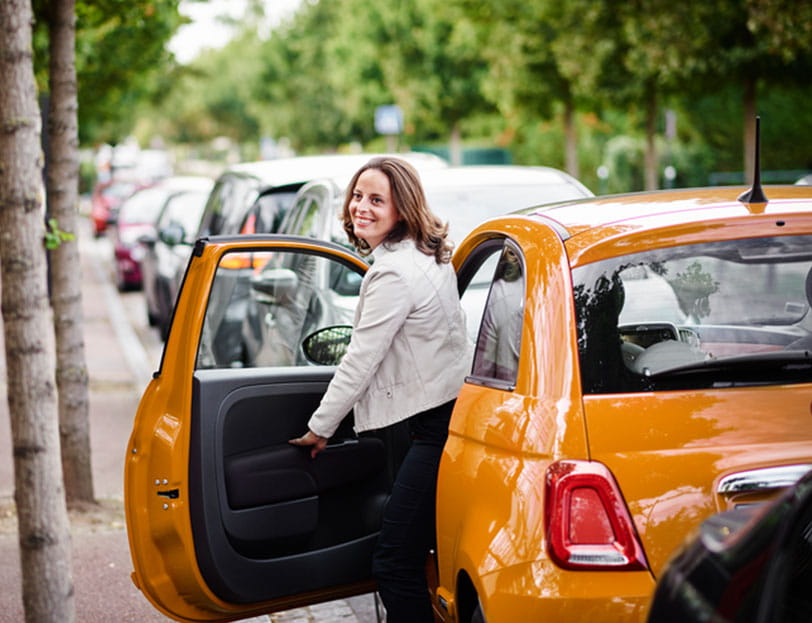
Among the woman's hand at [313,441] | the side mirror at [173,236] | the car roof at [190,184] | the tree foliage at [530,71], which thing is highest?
the tree foliage at [530,71]

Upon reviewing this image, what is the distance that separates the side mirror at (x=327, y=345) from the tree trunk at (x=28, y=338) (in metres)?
0.98

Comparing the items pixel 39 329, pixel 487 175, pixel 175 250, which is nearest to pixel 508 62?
pixel 175 250

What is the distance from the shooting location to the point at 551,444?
Answer: 130 inches

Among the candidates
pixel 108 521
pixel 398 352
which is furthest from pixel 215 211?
pixel 398 352

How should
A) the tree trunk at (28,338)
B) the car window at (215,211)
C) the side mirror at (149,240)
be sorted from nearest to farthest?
the tree trunk at (28,338) < the car window at (215,211) < the side mirror at (149,240)

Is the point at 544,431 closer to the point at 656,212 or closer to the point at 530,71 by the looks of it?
the point at 656,212

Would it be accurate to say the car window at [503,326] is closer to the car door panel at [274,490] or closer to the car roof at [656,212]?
the car roof at [656,212]

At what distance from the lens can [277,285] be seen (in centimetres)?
794

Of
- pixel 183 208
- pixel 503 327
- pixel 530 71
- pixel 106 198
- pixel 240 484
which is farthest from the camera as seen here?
pixel 106 198

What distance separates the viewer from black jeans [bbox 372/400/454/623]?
412cm

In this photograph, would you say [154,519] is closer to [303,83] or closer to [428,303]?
[428,303]

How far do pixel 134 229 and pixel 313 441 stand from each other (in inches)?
747

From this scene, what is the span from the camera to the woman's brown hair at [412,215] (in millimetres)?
4238

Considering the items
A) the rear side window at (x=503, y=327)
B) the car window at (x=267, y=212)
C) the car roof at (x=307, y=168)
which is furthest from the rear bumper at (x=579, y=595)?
the car window at (x=267, y=212)
